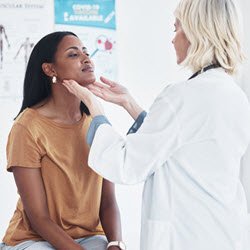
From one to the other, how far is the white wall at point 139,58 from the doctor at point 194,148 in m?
1.22

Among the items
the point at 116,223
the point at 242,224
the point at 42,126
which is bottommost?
the point at 116,223

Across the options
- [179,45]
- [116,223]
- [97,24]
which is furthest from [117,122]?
[179,45]

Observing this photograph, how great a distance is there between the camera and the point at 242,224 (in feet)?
4.78

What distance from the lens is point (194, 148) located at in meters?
1.35

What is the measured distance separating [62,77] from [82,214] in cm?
47

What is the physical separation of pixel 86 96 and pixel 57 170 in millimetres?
278

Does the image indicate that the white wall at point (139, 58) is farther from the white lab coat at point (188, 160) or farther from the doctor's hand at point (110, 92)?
the white lab coat at point (188, 160)

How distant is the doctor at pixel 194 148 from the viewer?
1335mm

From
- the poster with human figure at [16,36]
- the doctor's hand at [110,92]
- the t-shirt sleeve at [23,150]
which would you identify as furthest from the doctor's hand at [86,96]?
the poster with human figure at [16,36]

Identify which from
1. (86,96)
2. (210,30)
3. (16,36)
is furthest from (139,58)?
(210,30)

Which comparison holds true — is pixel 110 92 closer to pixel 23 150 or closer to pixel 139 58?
pixel 23 150

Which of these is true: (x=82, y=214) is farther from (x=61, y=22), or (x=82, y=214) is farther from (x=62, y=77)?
(x=61, y=22)

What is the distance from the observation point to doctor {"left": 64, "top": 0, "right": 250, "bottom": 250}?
133 cm

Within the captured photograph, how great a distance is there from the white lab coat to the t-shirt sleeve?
26 cm
